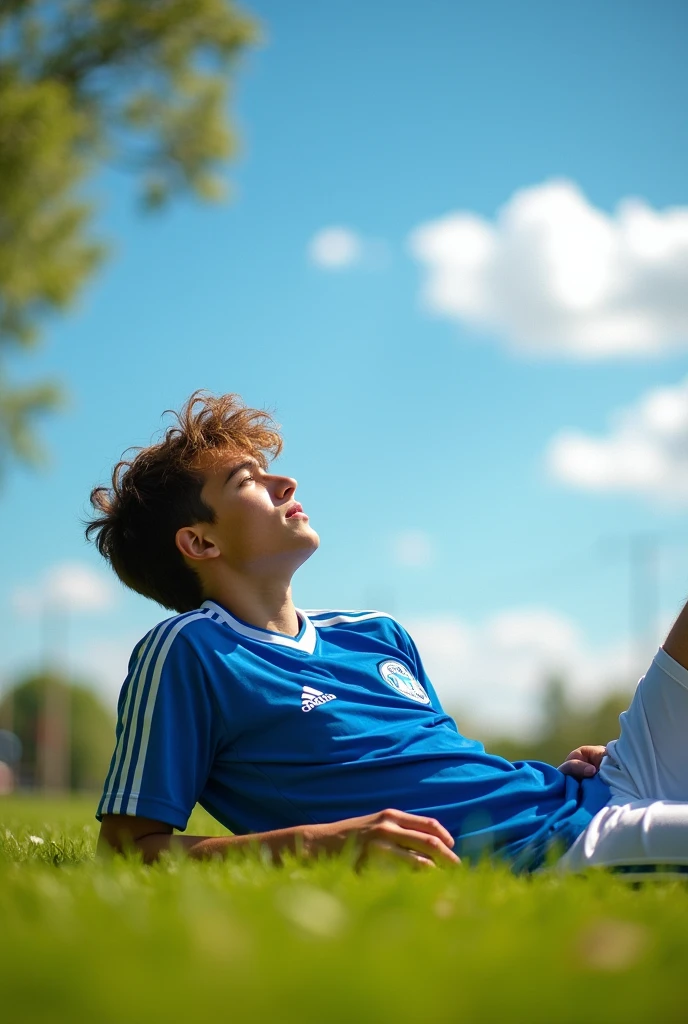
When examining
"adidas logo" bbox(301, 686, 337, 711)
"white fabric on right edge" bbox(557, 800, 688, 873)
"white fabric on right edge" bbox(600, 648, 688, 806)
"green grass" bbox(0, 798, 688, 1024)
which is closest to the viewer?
"green grass" bbox(0, 798, 688, 1024)

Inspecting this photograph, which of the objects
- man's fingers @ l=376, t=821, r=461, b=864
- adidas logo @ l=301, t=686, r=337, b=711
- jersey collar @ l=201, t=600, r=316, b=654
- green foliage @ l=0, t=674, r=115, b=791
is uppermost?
jersey collar @ l=201, t=600, r=316, b=654

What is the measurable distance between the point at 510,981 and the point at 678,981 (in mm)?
224

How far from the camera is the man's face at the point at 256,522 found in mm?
3307

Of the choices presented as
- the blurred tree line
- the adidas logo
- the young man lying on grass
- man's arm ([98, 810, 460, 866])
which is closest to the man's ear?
the young man lying on grass

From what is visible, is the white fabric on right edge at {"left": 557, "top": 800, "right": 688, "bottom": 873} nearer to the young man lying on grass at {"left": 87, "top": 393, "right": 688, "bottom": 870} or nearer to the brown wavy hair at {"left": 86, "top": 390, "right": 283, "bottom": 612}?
the young man lying on grass at {"left": 87, "top": 393, "right": 688, "bottom": 870}

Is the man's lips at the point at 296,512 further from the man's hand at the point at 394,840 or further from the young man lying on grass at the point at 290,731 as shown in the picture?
the man's hand at the point at 394,840

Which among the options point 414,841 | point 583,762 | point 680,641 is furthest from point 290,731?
point 680,641

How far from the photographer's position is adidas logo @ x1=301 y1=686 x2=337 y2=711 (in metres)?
2.91

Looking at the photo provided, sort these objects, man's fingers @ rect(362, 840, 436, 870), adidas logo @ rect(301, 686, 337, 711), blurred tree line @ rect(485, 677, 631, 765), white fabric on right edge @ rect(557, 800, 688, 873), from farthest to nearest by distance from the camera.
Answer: blurred tree line @ rect(485, 677, 631, 765) < adidas logo @ rect(301, 686, 337, 711) < white fabric on right edge @ rect(557, 800, 688, 873) < man's fingers @ rect(362, 840, 436, 870)

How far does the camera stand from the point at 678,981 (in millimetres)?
1213

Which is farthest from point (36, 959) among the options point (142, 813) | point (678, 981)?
point (142, 813)

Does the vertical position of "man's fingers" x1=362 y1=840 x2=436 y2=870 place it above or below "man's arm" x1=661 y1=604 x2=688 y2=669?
below

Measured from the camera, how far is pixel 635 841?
8.63 ft

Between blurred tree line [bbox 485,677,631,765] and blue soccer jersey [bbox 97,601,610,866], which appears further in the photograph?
blurred tree line [bbox 485,677,631,765]
